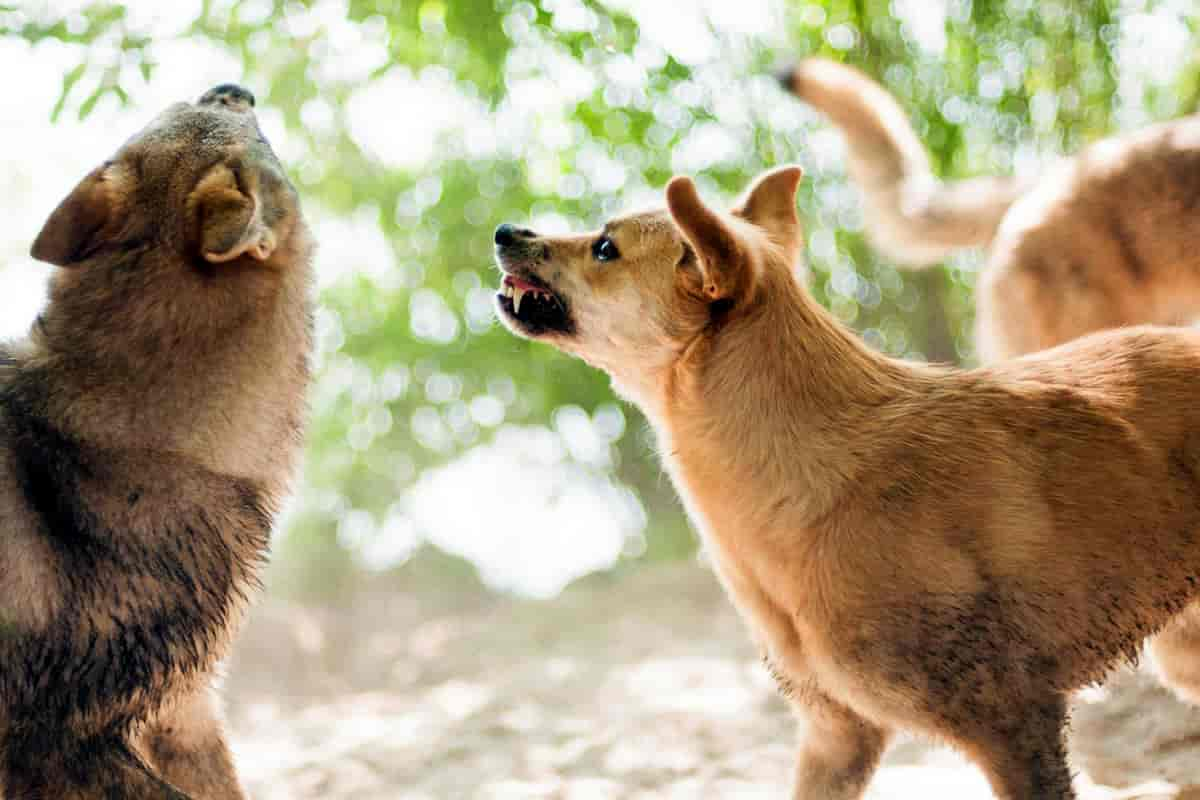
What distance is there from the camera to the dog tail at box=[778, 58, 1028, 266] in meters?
5.04

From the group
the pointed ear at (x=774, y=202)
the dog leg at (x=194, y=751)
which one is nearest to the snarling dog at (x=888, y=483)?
the pointed ear at (x=774, y=202)

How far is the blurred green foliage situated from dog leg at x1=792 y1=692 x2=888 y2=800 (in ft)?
6.68

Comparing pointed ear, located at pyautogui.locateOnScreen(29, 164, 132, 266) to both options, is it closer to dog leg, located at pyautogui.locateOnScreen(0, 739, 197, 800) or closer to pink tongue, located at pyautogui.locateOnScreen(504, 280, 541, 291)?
pink tongue, located at pyautogui.locateOnScreen(504, 280, 541, 291)

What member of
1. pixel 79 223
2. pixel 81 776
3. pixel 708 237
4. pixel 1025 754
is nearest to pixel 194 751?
pixel 81 776

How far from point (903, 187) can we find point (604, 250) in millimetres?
2634

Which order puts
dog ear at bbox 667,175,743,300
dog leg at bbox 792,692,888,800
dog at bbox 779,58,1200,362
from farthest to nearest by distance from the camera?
dog at bbox 779,58,1200,362, dog leg at bbox 792,692,888,800, dog ear at bbox 667,175,743,300

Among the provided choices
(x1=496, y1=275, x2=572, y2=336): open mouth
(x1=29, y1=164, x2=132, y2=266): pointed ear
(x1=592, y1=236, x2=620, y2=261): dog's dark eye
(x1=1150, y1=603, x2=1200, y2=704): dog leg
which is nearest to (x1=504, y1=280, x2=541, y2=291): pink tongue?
(x1=496, y1=275, x2=572, y2=336): open mouth

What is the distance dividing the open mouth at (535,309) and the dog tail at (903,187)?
7.91 ft

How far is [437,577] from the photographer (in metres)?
8.81

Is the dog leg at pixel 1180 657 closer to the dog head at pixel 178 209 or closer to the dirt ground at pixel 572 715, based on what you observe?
the dirt ground at pixel 572 715

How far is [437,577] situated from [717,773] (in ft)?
16.4

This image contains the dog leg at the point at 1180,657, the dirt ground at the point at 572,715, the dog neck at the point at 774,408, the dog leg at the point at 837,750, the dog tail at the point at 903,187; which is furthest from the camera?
the dog tail at the point at 903,187

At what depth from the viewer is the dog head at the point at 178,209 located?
2686 millimetres

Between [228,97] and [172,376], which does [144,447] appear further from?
[228,97]
